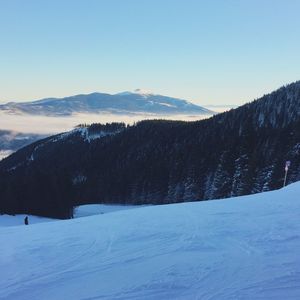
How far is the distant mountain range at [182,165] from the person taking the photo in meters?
65.2

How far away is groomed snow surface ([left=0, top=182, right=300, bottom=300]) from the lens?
27.1 feet

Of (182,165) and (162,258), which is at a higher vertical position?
(162,258)

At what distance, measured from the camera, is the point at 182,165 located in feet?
301

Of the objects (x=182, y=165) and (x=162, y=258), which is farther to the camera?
(x=182, y=165)

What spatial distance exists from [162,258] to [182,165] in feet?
268

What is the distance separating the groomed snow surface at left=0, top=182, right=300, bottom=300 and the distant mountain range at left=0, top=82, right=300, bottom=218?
44.1m

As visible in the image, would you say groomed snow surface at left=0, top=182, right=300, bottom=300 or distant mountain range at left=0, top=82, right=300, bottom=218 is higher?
groomed snow surface at left=0, top=182, right=300, bottom=300

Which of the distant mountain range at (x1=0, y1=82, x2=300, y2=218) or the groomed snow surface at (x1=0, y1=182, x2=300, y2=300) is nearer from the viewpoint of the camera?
the groomed snow surface at (x1=0, y1=182, x2=300, y2=300)

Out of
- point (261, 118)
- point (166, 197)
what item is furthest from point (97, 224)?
point (261, 118)

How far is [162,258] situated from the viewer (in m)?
10.4

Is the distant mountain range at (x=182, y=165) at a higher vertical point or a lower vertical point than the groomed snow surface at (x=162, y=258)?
lower

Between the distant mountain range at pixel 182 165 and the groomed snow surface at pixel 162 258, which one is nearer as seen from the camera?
the groomed snow surface at pixel 162 258

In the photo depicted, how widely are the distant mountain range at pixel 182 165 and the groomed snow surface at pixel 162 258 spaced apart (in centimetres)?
4411

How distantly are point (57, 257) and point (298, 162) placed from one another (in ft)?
172
